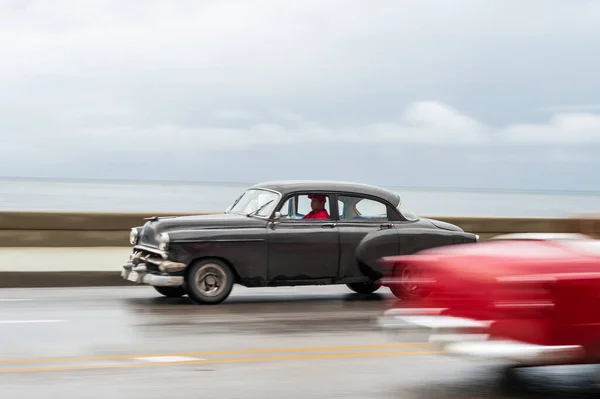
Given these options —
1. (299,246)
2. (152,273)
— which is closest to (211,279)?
(152,273)

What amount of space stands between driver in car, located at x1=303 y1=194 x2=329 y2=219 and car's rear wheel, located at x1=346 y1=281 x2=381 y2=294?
58.2 inches

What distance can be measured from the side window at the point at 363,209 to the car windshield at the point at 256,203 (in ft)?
3.04

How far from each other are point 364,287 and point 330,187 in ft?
5.81

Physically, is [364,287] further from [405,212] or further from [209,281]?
[209,281]

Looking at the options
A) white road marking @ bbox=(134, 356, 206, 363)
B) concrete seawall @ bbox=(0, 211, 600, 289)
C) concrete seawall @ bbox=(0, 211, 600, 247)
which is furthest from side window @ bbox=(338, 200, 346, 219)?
concrete seawall @ bbox=(0, 211, 600, 247)

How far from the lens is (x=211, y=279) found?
12.5 m

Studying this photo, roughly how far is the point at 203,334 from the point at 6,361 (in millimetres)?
2191

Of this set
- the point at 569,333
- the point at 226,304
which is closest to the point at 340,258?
the point at 226,304

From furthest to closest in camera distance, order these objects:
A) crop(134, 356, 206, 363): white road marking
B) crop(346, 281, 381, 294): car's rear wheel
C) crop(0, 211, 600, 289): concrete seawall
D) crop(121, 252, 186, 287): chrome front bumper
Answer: crop(0, 211, 600, 289): concrete seawall
crop(346, 281, 381, 294): car's rear wheel
crop(121, 252, 186, 287): chrome front bumper
crop(134, 356, 206, 363): white road marking

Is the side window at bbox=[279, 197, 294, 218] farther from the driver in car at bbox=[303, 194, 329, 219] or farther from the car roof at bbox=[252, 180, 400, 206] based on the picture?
the driver in car at bbox=[303, 194, 329, 219]

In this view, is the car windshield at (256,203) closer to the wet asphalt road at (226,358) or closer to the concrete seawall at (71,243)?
the wet asphalt road at (226,358)

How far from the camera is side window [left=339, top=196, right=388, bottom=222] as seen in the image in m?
13.1

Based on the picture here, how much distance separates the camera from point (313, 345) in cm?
931

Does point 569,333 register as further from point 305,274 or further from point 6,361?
point 305,274
